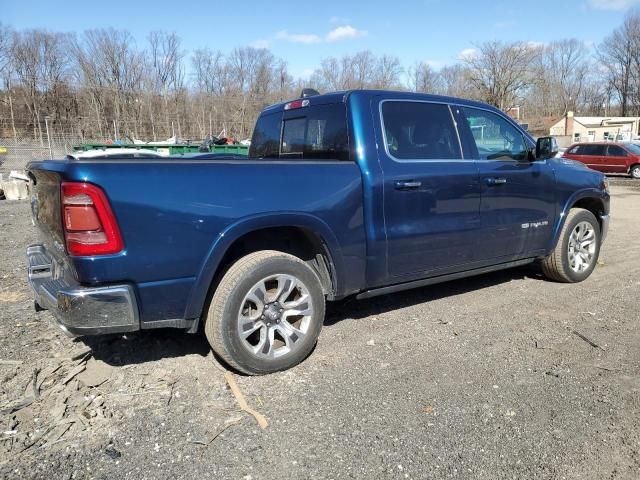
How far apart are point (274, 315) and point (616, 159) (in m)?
26.5

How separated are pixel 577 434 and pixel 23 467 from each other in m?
2.83

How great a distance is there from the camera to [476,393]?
3.21 meters

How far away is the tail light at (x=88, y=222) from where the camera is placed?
8.96 feet

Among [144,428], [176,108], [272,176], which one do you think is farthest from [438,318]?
[176,108]

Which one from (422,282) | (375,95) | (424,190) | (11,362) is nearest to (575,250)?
(422,282)

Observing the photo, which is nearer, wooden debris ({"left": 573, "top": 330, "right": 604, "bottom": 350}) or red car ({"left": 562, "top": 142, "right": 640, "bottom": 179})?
wooden debris ({"left": 573, "top": 330, "right": 604, "bottom": 350})

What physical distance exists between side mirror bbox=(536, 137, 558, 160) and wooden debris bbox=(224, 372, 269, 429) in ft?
11.6

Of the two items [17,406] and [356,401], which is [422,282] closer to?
[356,401]

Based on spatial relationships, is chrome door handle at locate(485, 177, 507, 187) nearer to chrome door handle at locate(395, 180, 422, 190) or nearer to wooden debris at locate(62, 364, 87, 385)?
chrome door handle at locate(395, 180, 422, 190)

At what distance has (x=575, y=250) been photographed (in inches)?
221

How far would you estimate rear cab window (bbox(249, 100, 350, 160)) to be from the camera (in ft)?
12.9

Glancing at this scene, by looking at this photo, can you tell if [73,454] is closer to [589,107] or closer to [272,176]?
[272,176]

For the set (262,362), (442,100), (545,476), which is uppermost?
(442,100)

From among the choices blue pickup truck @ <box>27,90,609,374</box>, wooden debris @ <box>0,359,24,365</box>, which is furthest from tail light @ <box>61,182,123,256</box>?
wooden debris @ <box>0,359,24,365</box>
